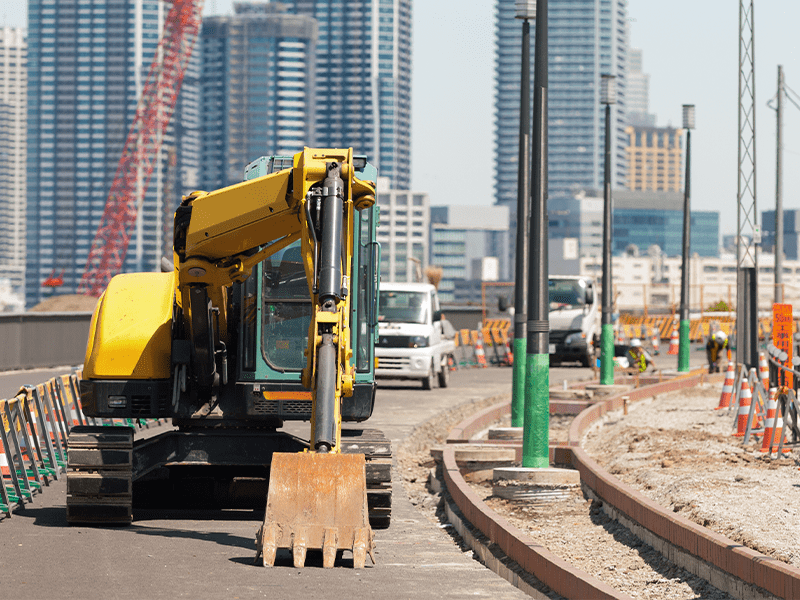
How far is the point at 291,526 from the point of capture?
9.16 metres

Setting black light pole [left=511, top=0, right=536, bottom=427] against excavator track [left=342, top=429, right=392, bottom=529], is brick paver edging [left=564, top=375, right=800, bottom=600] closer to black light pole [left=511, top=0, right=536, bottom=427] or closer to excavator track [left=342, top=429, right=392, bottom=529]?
excavator track [left=342, top=429, right=392, bottom=529]

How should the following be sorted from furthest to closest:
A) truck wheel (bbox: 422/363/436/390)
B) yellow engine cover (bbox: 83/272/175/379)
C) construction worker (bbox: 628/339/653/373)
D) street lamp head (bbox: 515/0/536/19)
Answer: construction worker (bbox: 628/339/653/373) → truck wheel (bbox: 422/363/436/390) → street lamp head (bbox: 515/0/536/19) → yellow engine cover (bbox: 83/272/175/379)

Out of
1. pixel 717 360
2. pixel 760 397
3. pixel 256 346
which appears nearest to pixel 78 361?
pixel 717 360

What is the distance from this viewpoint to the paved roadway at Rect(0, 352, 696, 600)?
27.3 feet

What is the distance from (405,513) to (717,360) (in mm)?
23711

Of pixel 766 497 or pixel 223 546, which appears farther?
pixel 766 497

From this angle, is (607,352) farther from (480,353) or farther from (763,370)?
(480,353)

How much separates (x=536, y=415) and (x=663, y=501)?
1.77 metres

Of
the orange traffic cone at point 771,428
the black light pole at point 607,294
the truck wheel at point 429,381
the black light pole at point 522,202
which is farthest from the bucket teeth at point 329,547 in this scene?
the truck wheel at point 429,381

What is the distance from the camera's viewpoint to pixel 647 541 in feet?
34.9

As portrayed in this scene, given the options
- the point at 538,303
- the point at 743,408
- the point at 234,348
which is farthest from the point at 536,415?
the point at 743,408

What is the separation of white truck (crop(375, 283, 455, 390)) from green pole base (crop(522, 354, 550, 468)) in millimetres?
14619

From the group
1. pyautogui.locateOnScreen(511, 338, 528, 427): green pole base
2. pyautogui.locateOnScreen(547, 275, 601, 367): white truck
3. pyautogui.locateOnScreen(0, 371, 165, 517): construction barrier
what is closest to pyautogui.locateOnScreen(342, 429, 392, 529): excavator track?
pyautogui.locateOnScreen(0, 371, 165, 517): construction barrier

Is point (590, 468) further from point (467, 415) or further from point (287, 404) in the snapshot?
point (467, 415)
